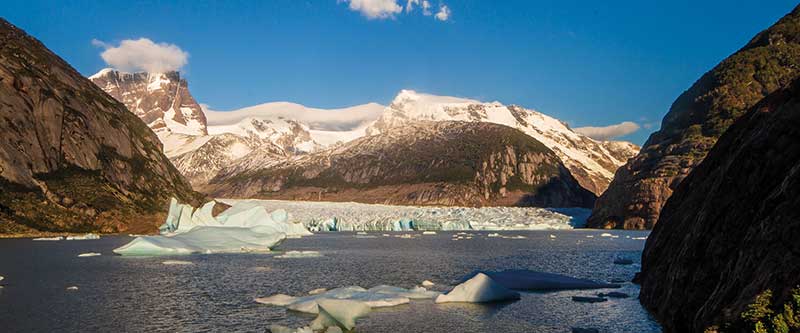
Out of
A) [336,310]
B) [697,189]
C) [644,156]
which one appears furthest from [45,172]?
[644,156]

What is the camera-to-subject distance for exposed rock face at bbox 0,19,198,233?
229ft

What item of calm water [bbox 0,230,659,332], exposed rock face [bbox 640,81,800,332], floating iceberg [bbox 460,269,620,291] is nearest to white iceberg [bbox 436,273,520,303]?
calm water [bbox 0,230,659,332]

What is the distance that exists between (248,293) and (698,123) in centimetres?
10615

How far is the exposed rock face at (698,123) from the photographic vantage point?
98.1 meters

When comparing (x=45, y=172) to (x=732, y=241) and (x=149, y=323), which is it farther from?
(x=732, y=241)

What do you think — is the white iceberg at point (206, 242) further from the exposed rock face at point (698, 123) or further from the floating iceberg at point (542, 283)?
the exposed rock face at point (698, 123)

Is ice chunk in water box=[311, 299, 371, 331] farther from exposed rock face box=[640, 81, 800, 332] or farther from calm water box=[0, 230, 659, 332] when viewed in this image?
exposed rock face box=[640, 81, 800, 332]

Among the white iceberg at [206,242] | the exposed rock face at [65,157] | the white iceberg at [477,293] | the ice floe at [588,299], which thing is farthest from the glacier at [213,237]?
the ice floe at [588,299]

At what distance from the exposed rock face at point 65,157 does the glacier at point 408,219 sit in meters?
15.7

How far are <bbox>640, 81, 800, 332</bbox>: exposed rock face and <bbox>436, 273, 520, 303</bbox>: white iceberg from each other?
6.70 meters

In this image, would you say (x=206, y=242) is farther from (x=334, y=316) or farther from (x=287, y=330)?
(x=287, y=330)

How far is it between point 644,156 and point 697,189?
10252 centimetres

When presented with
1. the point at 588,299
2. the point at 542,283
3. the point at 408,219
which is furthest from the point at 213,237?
the point at 408,219

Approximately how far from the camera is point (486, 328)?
16984mm
